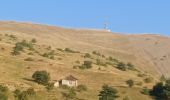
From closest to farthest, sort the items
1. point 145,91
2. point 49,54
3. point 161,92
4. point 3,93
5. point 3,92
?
point 3,93
point 3,92
point 161,92
point 145,91
point 49,54

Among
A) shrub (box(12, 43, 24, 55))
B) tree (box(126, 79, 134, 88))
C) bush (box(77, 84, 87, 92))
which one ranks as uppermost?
shrub (box(12, 43, 24, 55))

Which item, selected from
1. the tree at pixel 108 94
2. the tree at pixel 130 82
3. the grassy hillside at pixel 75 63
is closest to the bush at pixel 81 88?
the grassy hillside at pixel 75 63

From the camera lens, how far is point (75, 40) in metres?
198

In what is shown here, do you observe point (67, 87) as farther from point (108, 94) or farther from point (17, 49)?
point (17, 49)

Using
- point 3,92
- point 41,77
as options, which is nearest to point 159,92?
point 41,77

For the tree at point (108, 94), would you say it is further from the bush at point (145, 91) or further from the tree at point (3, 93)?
the tree at point (3, 93)

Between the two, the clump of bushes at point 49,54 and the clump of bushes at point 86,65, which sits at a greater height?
the clump of bushes at point 49,54

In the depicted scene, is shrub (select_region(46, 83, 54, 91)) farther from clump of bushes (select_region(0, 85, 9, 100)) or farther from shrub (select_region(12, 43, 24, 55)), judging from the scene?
shrub (select_region(12, 43, 24, 55))

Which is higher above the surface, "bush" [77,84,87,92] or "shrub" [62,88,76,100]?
"bush" [77,84,87,92]

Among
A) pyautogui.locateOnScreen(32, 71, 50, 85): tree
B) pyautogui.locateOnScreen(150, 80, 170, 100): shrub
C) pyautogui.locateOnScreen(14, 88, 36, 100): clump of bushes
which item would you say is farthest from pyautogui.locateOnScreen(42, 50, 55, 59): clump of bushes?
pyautogui.locateOnScreen(14, 88, 36, 100): clump of bushes

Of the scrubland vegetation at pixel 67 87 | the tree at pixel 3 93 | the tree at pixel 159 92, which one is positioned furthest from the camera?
the tree at pixel 159 92

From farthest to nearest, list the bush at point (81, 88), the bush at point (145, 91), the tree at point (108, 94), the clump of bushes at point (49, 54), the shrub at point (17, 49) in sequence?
the clump of bushes at point (49, 54)
the shrub at point (17, 49)
the bush at point (145, 91)
the bush at point (81, 88)
the tree at point (108, 94)

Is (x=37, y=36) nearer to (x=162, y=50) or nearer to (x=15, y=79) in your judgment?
(x=162, y=50)

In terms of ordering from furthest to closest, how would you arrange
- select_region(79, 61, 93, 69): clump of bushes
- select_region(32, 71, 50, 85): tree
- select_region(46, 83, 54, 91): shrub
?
select_region(79, 61, 93, 69): clump of bushes, select_region(32, 71, 50, 85): tree, select_region(46, 83, 54, 91): shrub
